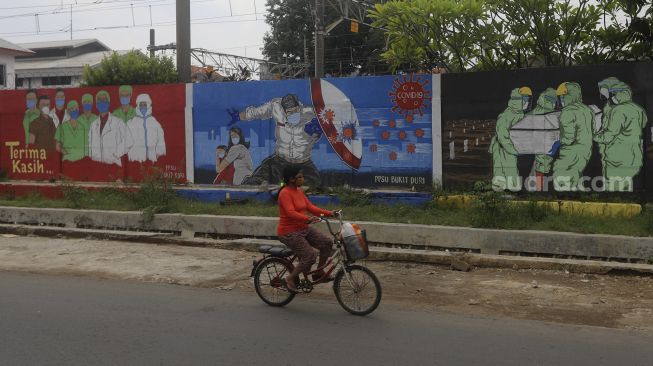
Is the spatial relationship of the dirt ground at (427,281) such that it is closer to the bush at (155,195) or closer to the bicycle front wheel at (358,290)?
the bicycle front wheel at (358,290)

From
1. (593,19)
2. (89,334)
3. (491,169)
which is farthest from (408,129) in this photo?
(89,334)

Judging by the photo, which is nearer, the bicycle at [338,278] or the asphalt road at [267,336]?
the asphalt road at [267,336]

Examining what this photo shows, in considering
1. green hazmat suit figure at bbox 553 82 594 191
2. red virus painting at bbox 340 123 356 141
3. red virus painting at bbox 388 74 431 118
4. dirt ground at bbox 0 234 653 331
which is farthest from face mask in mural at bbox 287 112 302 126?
green hazmat suit figure at bbox 553 82 594 191

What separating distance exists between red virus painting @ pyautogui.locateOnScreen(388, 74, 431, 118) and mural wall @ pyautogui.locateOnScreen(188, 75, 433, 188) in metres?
0.02

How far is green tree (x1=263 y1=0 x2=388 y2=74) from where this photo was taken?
46938mm

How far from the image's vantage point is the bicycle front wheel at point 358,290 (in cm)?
606

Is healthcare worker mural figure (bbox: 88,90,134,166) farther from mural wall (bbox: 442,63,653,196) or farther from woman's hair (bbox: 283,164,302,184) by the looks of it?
woman's hair (bbox: 283,164,302,184)

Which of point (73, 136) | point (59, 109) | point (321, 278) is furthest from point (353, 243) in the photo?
point (59, 109)

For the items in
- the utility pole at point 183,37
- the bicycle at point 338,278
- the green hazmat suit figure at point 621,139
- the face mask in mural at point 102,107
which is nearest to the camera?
the bicycle at point 338,278

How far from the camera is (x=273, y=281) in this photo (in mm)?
6535

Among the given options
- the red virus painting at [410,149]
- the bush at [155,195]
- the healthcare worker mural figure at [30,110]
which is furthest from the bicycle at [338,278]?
the healthcare worker mural figure at [30,110]

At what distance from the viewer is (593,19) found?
10961mm

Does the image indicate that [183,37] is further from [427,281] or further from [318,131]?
[427,281]

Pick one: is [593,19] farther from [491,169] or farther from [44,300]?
[44,300]
